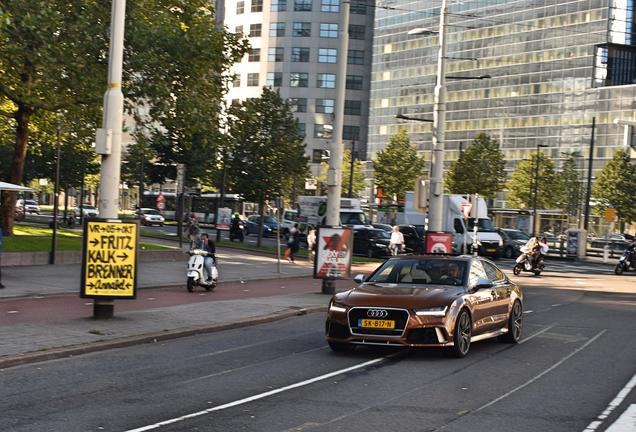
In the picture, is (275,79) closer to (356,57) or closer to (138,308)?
Answer: (356,57)

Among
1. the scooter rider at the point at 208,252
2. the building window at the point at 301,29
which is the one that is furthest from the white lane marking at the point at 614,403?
the building window at the point at 301,29

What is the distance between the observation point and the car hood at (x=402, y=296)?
12625 mm

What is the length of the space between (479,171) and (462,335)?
7965 cm

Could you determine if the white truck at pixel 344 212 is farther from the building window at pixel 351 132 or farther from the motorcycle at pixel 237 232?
the building window at pixel 351 132

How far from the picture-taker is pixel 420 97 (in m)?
125

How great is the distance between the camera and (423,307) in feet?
41.1

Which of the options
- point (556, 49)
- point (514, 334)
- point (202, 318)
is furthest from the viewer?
point (556, 49)

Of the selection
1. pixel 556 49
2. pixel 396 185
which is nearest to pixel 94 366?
pixel 396 185

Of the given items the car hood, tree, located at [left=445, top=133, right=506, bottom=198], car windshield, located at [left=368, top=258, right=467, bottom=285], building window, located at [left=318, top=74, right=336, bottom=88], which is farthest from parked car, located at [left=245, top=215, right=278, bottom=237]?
the car hood

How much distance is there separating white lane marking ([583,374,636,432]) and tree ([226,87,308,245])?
38.8 m

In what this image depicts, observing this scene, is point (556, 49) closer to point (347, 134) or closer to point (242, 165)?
point (347, 134)

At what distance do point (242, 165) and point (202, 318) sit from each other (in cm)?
3328

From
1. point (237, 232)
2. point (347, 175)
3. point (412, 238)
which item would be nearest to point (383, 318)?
point (412, 238)

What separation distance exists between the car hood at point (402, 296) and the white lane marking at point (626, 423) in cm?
359
